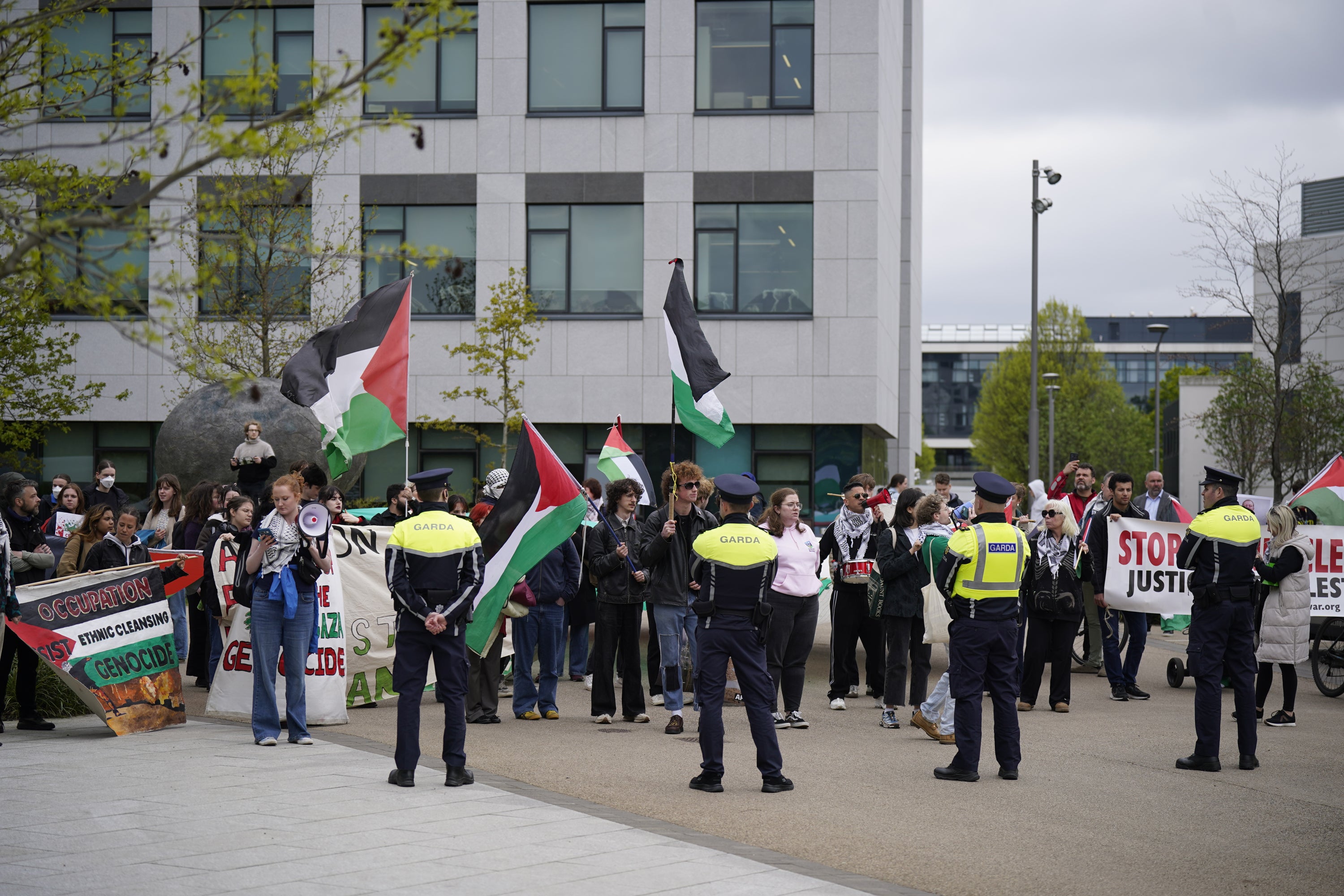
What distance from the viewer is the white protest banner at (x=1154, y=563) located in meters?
14.3

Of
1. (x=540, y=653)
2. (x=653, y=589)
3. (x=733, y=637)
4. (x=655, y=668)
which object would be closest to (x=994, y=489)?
(x=733, y=637)

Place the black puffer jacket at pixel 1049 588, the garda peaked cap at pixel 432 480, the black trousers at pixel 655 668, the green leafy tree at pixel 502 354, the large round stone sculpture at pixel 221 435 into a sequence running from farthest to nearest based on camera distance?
the green leafy tree at pixel 502 354
the large round stone sculpture at pixel 221 435
the black trousers at pixel 655 668
the black puffer jacket at pixel 1049 588
the garda peaked cap at pixel 432 480

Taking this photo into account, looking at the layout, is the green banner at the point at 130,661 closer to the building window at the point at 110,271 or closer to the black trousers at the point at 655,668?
the black trousers at the point at 655,668

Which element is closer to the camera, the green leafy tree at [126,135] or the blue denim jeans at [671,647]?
the green leafy tree at [126,135]

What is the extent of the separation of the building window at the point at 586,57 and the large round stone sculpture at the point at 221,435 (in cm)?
1468

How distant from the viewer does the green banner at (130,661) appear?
1031 cm

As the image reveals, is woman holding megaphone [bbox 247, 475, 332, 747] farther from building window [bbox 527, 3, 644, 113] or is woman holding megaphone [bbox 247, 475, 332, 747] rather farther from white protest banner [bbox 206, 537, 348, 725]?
building window [bbox 527, 3, 644, 113]

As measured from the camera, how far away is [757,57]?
2888 centimetres

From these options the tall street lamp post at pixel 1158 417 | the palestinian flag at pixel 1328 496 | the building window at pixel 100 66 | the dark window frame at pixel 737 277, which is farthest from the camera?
the tall street lamp post at pixel 1158 417

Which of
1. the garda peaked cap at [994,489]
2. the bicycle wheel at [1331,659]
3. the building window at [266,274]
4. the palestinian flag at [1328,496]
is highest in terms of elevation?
the building window at [266,274]

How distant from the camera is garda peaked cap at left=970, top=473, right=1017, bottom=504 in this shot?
9602 millimetres

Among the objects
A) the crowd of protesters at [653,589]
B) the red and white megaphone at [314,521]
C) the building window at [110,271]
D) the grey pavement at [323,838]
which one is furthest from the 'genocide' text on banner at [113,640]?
the building window at [110,271]

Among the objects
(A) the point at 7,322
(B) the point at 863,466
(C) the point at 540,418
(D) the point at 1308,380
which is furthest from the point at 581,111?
(D) the point at 1308,380

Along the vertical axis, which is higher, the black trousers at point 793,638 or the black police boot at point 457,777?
the black trousers at point 793,638
